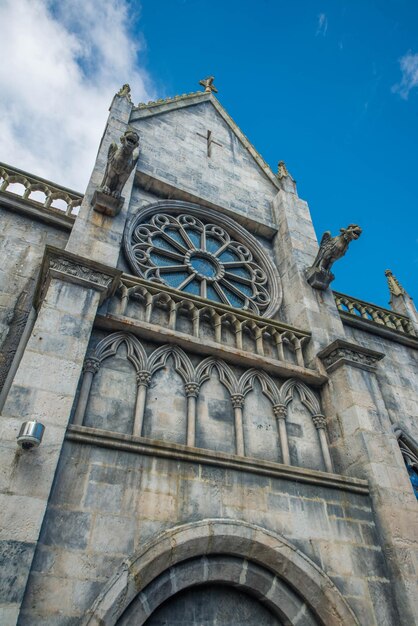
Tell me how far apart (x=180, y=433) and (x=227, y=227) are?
19.2ft

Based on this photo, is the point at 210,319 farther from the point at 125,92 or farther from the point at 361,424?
the point at 125,92

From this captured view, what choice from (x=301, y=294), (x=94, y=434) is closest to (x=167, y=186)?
(x=301, y=294)

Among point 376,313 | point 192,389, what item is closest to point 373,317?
point 376,313

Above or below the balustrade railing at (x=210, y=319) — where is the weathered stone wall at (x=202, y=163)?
above

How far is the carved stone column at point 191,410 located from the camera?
20.0 feet

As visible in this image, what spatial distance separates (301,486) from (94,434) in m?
2.81

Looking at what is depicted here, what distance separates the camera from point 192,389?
6.61m

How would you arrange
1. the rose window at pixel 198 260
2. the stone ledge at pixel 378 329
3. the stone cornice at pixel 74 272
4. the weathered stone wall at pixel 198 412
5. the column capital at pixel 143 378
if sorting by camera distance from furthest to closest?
the stone ledge at pixel 378 329, the rose window at pixel 198 260, the stone cornice at pixel 74 272, the column capital at pixel 143 378, the weathered stone wall at pixel 198 412

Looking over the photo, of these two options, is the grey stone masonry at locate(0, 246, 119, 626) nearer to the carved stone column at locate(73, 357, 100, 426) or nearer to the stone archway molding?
the carved stone column at locate(73, 357, 100, 426)

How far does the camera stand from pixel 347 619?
5.21 meters

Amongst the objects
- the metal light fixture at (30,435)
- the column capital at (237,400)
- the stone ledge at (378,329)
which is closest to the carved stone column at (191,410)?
the column capital at (237,400)

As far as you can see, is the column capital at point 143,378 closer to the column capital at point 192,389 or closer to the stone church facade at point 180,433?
the stone church facade at point 180,433

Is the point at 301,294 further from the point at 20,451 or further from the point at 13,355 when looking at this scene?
the point at 20,451

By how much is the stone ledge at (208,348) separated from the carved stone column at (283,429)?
709 mm
